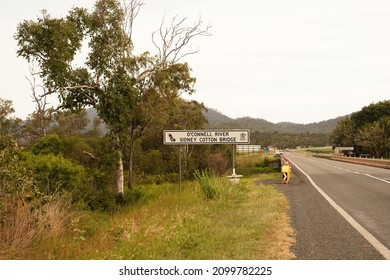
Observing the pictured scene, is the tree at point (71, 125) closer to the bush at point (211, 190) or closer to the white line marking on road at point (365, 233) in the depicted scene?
the bush at point (211, 190)

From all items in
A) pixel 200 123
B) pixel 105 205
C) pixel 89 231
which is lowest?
pixel 105 205

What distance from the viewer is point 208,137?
49.2ft

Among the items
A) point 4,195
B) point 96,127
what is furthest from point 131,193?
point 96,127

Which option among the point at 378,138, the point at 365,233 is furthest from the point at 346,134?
the point at 365,233

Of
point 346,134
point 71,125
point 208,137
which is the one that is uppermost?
point 71,125

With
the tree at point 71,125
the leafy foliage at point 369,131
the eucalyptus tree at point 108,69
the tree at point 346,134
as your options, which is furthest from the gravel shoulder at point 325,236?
the tree at point 346,134

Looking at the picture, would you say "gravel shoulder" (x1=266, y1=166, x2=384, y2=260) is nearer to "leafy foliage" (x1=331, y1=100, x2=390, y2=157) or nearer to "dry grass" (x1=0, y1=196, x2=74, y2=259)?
"dry grass" (x1=0, y1=196, x2=74, y2=259)

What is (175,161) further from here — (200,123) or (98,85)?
(98,85)

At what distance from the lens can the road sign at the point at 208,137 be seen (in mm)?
14930

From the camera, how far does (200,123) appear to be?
2261 inches

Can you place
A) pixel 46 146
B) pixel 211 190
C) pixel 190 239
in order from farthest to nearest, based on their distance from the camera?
pixel 46 146, pixel 211 190, pixel 190 239

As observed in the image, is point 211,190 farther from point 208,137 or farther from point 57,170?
point 57,170

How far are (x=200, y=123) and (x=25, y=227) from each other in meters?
50.4

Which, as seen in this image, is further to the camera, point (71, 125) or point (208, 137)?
point (71, 125)
